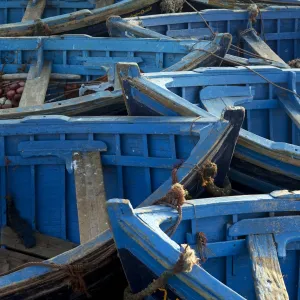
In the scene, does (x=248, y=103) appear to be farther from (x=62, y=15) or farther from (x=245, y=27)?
(x=62, y=15)

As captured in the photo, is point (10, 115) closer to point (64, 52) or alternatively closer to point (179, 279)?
point (64, 52)

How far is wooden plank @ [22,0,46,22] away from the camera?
10.4 meters

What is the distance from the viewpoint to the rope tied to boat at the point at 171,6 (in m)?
10.1

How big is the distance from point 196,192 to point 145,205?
532mm

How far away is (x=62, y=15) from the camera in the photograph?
9.73 meters

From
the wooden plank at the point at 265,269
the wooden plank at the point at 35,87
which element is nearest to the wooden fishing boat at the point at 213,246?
the wooden plank at the point at 265,269

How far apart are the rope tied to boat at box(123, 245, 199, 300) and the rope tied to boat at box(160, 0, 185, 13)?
600cm

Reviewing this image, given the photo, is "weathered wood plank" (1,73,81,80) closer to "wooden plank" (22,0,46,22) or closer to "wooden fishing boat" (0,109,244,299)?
"wooden plank" (22,0,46,22)

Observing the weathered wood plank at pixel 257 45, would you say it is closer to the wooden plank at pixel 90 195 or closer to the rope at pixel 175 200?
the wooden plank at pixel 90 195

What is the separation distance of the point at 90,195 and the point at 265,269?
78.0 inches

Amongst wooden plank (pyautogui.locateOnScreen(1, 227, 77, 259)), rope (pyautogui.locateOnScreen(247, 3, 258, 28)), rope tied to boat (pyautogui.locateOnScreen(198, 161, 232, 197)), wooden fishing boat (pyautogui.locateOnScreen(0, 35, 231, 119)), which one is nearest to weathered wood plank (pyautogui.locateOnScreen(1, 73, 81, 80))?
wooden fishing boat (pyautogui.locateOnScreen(0, 35, 231, 119))

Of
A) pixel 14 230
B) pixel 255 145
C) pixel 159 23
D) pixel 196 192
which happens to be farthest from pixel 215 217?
pixel 159 23

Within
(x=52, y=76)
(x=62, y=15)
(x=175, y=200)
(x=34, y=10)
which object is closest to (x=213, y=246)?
(x=175, y=200)

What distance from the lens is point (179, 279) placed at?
4.71m
